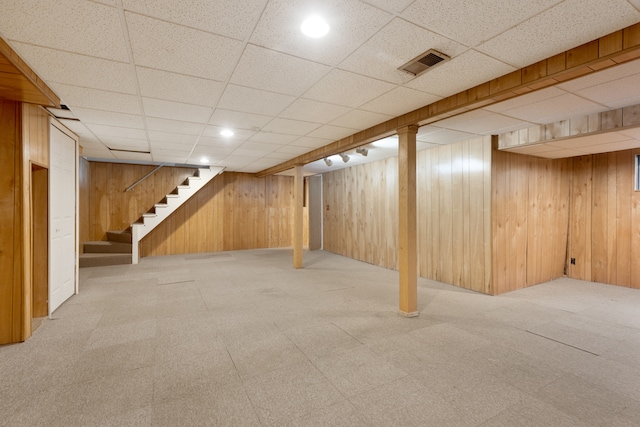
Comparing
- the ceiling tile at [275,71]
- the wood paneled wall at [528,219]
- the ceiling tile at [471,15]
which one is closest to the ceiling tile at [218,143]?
the ceiling tile at [275,71]

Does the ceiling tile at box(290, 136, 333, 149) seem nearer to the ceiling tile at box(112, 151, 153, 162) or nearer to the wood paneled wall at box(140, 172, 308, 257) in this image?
the ceiling tile at box(112, 151, 153, 162)

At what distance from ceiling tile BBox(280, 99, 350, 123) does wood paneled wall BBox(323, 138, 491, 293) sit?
8.11 feet

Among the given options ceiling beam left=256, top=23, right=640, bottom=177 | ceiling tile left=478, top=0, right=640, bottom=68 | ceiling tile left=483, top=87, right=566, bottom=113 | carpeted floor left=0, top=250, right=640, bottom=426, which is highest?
ceiling tile left=478, top=0, right=640, bottom=68

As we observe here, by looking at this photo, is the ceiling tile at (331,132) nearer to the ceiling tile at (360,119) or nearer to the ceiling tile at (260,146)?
the ceiling tile at (360,119)

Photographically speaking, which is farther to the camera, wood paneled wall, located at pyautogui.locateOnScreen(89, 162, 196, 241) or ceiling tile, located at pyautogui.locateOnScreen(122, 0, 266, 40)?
wood paneled wall, located at pyautogui.locateOnScreen(89, 162, 196, 241)

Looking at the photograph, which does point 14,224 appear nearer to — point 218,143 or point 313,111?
point 218,143

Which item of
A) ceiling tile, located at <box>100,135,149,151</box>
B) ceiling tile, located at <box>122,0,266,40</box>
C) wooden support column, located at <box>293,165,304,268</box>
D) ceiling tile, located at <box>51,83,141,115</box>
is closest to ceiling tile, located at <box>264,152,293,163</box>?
wooden support column, located at <box>293,165,304,268</box>

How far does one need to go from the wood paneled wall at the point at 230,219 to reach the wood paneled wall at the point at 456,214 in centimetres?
519

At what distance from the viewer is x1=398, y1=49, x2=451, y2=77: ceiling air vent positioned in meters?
2.05

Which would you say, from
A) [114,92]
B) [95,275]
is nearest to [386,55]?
[114,92]

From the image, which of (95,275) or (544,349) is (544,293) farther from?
(95,275)

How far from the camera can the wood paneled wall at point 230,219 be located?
7.92m

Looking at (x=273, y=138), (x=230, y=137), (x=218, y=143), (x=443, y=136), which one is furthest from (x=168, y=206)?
(x=443, y=136)

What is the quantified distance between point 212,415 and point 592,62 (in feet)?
10.9
